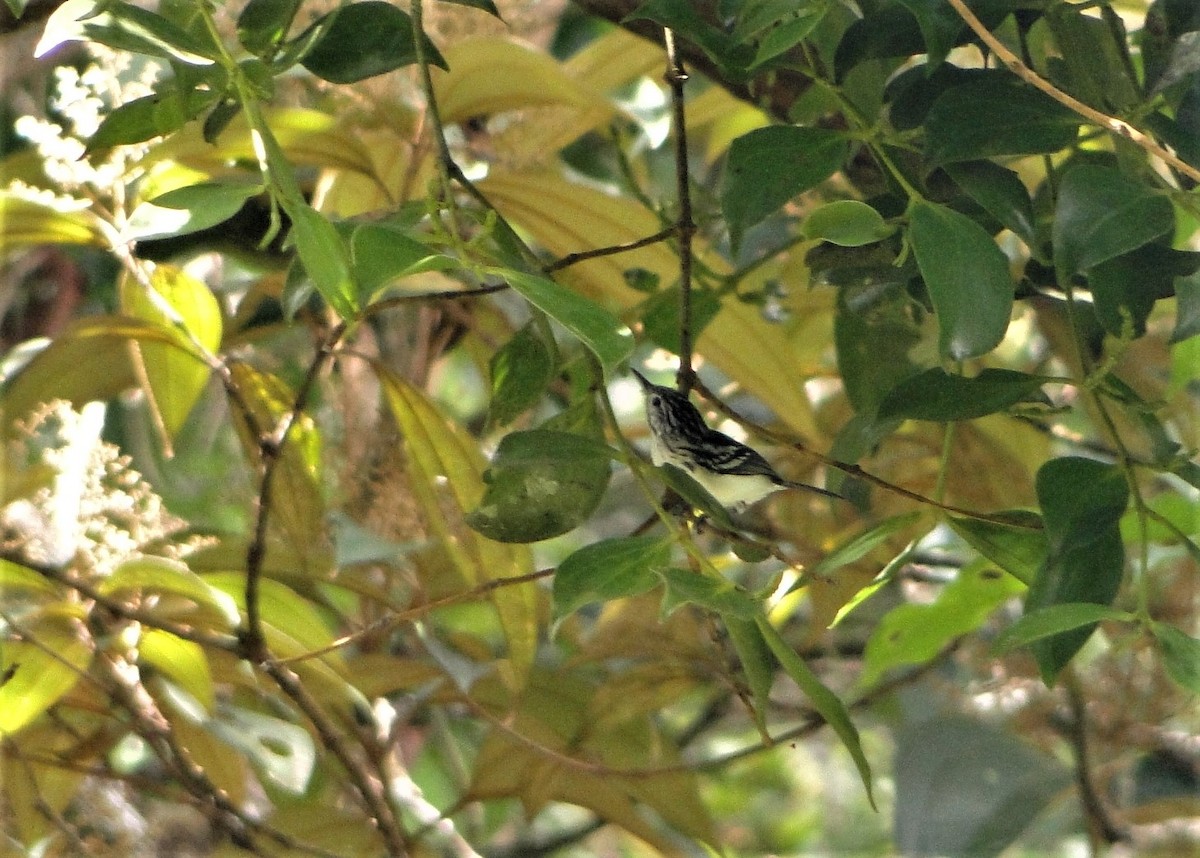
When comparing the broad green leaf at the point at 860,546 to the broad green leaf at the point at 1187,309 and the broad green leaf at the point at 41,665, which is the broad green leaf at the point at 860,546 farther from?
the broad green leaf at the point at 41,665

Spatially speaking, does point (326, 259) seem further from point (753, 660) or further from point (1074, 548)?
point (1074, 548)

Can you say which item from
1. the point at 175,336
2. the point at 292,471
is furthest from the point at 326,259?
the point at 292,471

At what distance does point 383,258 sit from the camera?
0.53 metres

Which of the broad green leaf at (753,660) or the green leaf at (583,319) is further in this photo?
the broad green leaf at (753,660)

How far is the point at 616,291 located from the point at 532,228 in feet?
0.29

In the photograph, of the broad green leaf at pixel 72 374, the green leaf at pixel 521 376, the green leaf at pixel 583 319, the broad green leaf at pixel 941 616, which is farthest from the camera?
the broad green leaf at pixel 72 374

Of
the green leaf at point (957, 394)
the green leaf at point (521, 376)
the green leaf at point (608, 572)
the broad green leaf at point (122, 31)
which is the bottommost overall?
the green leaf at point (608, 572)

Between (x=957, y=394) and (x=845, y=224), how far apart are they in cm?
12

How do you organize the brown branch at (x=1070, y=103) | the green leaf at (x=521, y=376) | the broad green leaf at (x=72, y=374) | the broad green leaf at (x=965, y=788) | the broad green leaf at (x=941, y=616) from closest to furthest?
the brown branch at (x=1070, y=103), the green leaf at (x=521, y=376), the broad green leaf at (x=941, y=616), the broad green leaf at (x=72, y=374), the broad green leaf at (x=965, y=788)

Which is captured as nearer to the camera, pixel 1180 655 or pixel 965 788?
pixel 1180 655

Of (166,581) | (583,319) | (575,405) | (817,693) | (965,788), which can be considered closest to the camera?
(583,319)

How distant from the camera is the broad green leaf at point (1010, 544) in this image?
0.68 metres

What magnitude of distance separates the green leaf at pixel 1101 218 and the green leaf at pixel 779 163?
12 centimetres

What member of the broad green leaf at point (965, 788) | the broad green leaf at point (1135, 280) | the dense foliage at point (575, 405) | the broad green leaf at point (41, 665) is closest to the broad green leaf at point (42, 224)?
the dense foliage at point (575, 405)
